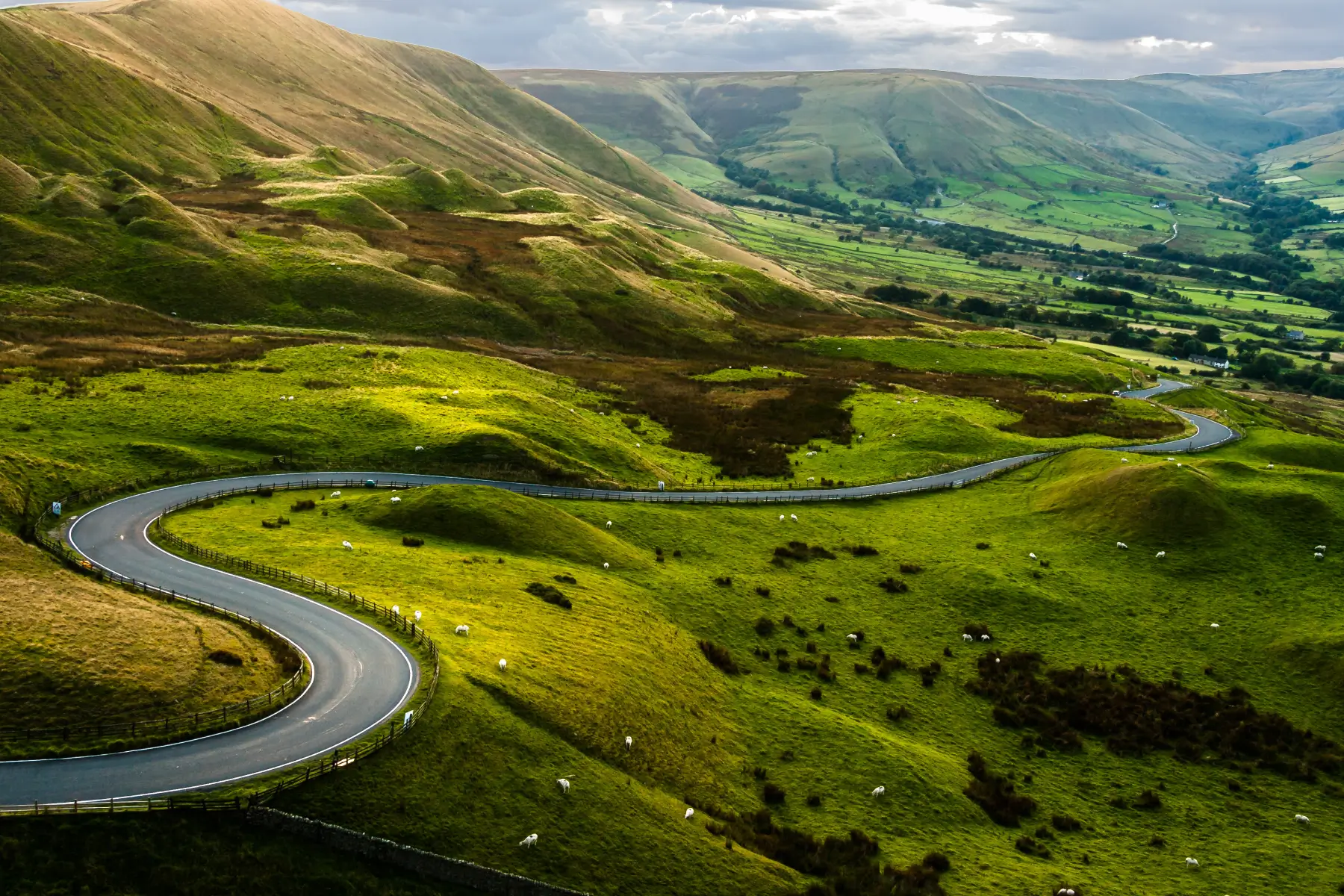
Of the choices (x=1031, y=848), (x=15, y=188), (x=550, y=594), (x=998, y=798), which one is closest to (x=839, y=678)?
(x=998, y=798)

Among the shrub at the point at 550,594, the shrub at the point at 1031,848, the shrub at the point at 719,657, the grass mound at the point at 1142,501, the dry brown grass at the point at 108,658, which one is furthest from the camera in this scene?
the grass mound at the point at 1142,501

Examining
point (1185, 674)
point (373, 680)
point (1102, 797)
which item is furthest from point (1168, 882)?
point (373, 680)

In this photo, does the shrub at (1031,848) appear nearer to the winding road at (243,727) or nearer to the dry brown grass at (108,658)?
the winding road at (243,727)

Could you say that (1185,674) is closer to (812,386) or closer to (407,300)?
(812,386)

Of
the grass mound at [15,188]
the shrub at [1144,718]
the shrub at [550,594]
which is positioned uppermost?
the grass mound at [15,188]

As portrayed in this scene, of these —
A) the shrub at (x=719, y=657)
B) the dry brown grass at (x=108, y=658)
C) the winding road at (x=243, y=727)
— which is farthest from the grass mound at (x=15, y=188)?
the shrub at (x=719, y=657)

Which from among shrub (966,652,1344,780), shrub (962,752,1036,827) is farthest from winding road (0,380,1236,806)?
shrub (966,652,1344,780)

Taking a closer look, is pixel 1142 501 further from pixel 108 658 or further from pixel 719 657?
pixel 108 658
